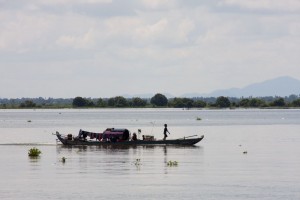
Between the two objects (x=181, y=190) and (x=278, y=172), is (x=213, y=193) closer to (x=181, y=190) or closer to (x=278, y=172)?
(x=181, y=190)

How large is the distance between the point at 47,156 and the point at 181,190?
1097 inches

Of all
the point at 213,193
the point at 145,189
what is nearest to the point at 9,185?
the point at 145,189


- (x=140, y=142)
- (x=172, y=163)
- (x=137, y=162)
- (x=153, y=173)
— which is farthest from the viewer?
(x=140, y=142)

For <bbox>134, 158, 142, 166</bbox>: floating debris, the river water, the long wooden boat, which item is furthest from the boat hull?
<bbox>134, 158, 142, 166</bbox>: floating debris

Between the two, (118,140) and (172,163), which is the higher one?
(118,140)

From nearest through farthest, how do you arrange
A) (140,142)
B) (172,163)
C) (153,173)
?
(153,173)
(172,163)
(140,142)

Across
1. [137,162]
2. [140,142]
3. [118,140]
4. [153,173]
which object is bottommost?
[153,173]

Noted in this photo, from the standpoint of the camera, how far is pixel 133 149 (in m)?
80.9

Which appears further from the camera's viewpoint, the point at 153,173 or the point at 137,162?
the point at 137,162

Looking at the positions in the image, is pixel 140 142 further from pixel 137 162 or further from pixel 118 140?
pixel 137 162

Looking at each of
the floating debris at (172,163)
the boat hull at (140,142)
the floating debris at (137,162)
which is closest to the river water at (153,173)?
the floating debris at (137,162)

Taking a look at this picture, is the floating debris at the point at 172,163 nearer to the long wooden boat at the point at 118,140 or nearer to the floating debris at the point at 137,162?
the floating debris at the point at 137,162

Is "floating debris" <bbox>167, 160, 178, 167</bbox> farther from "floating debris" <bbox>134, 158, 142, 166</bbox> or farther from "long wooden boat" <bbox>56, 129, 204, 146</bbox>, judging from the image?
"long wooden boat" <bbox>56, 129, 204, 146</bbox>

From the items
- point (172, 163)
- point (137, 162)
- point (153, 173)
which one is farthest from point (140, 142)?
point (153, 173)
